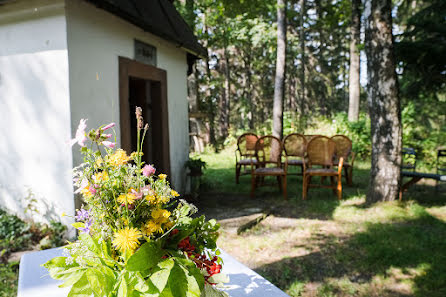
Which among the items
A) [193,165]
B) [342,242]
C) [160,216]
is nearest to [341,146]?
[193,165]

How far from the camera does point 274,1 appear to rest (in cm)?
1239

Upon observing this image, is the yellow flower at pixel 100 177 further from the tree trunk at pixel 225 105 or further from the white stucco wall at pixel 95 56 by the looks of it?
the tree trunk at pixel 225 105

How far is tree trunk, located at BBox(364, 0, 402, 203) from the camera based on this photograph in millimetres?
5426

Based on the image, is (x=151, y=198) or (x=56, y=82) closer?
(x=151, y=198)

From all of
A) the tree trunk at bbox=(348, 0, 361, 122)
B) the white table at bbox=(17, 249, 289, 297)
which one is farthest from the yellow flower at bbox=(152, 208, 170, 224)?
the tree trunk at bbox=(348, 0, 361, 122)

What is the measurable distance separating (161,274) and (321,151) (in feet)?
19.7

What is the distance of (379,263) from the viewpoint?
11.9 feet

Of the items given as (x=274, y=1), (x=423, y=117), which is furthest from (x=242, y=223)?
(x=423, y=117)

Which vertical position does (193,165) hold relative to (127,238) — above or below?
below

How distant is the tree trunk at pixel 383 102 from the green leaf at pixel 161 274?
5.32 m

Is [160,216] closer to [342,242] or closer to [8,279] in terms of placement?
[8,279]

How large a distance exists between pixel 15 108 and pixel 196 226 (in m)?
4.10

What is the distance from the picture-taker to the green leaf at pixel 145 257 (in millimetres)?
1006

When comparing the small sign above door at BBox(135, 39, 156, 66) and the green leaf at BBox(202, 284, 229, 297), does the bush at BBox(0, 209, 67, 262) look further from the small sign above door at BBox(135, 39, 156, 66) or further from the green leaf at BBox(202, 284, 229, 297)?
the green leaf at BBox(202, 284, 229, 297)
